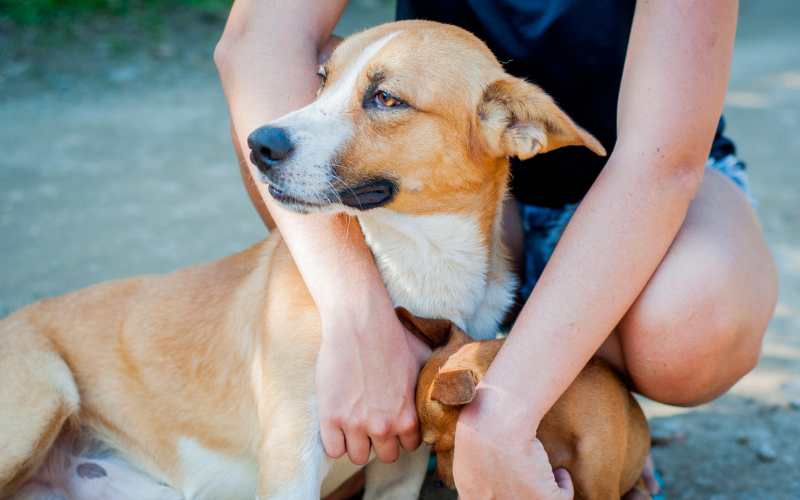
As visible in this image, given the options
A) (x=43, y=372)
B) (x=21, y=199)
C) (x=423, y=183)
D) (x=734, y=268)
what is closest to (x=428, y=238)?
(x=423, y=183)

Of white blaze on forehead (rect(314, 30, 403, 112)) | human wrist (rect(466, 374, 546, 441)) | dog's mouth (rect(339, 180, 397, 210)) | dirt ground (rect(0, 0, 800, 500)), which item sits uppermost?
white blaze on forehead (rect(314, 30, 403, 112))

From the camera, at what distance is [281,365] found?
1839 mm

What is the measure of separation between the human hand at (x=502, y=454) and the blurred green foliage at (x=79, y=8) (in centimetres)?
758

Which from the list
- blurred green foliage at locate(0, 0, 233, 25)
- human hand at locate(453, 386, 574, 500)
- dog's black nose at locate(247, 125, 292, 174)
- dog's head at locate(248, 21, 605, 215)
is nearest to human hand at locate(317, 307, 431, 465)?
human hand at locate(453, 386, 574, 500)

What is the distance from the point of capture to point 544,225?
247 centimetres

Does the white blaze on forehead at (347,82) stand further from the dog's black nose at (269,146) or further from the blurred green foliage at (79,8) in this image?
the blurred green foliage at (79,8)

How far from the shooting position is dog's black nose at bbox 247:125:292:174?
1664 mm

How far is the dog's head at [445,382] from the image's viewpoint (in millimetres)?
1477

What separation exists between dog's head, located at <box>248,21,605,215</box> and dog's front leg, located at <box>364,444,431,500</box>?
2.89ft

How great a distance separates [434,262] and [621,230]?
23.5 inches

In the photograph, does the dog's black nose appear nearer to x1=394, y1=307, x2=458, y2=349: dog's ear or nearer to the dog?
the dog

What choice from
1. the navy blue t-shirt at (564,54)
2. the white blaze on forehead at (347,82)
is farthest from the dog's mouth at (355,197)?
the navy blue t-shirt at (564,54)

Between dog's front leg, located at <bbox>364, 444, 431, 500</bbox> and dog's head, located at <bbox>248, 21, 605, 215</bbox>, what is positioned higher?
dog's head, located at <bbox>248, 21, 605, 215</bbox>

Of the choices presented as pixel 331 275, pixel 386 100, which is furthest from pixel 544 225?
pixel 331 275
